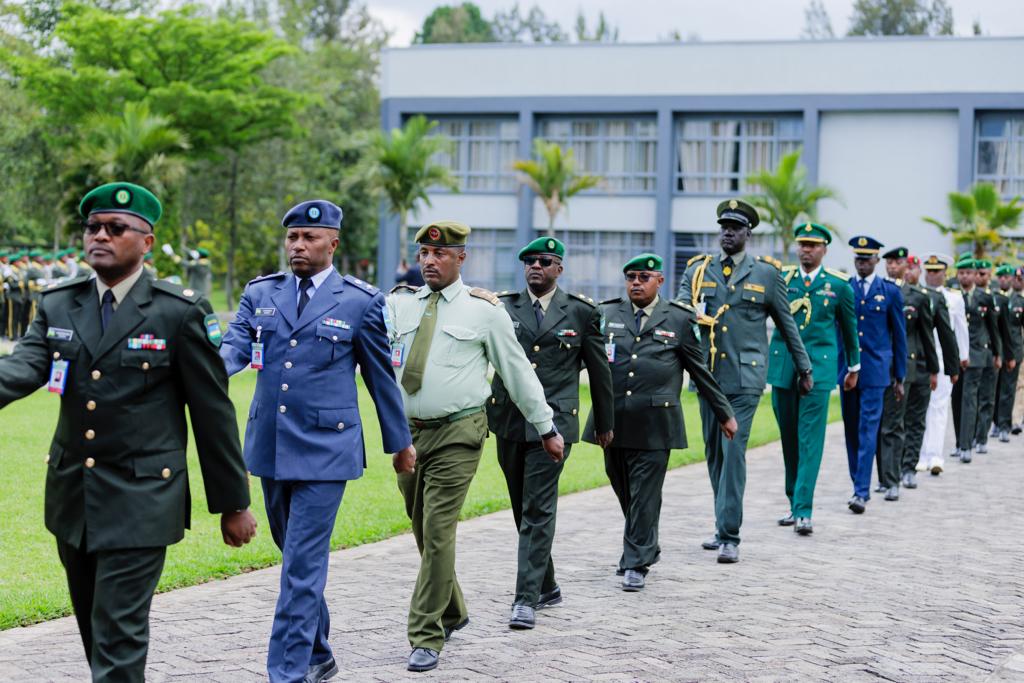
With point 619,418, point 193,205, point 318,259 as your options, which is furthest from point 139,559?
point 193,205

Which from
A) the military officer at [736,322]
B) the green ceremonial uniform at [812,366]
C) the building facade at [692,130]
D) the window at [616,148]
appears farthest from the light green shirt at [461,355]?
the window at [616,148]

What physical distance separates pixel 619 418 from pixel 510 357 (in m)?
1.94

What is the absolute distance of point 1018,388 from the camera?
67.2ft

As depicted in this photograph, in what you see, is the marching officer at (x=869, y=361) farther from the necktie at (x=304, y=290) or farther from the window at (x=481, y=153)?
the window at (x=481, y=153)

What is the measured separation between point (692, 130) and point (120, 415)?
4352cm

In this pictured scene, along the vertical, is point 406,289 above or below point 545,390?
above

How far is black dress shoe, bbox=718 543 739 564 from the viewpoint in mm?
9492

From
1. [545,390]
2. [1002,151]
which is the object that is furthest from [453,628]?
[1002,151]

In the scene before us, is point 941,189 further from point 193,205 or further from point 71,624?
point 71,624

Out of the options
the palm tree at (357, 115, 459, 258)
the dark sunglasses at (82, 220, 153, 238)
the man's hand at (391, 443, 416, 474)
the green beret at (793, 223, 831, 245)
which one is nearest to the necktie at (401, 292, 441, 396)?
the man's hand at (391, 443, 416, 474)

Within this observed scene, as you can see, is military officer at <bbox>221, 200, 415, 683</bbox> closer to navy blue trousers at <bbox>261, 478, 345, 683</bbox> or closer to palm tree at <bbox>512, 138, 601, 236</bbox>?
navy blue trousers at <bbox>261, 478, 345, 683</bbox>

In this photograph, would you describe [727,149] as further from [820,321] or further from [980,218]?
[820,321]

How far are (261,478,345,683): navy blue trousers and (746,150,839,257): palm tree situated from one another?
32055 mm

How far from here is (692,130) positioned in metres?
46.9
